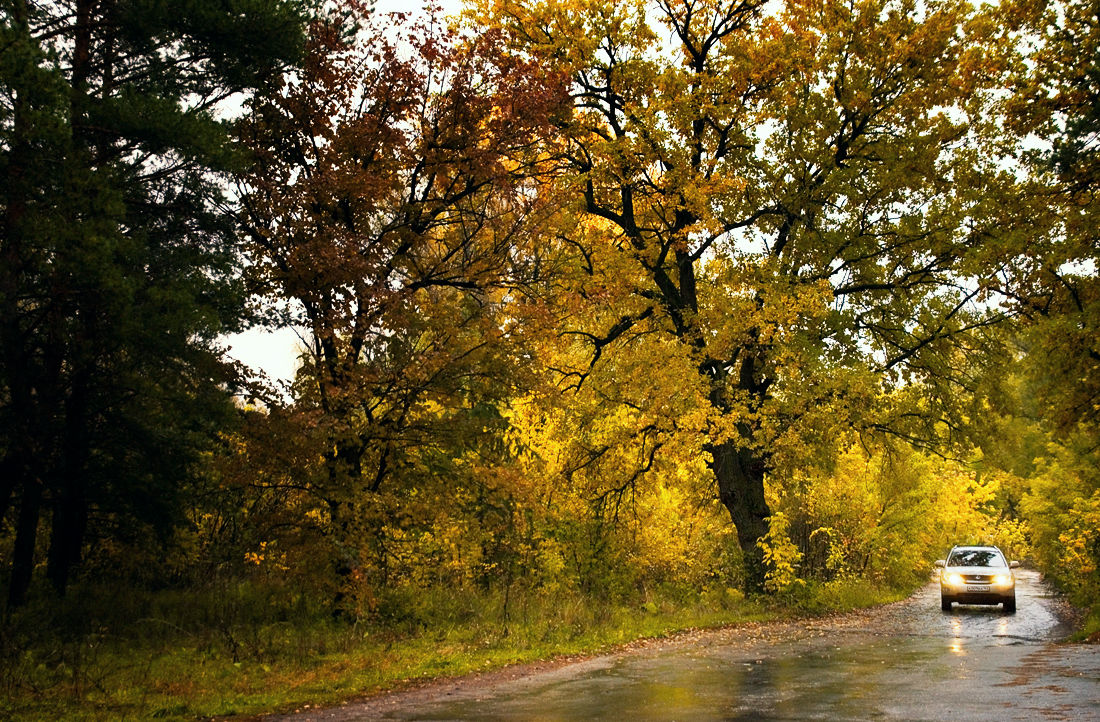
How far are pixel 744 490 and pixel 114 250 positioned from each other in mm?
15797

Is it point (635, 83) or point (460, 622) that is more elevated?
point (635, 83)

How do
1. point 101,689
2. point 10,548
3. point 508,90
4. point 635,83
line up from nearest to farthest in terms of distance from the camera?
1. point 101,689
2. point 508,90
3. point 10,548
4. point 635,83

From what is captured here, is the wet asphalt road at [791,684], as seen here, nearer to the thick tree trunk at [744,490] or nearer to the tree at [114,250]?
the thick tree trunk at [744,490]

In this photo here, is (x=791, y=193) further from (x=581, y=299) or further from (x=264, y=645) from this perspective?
(x=264, y=645)

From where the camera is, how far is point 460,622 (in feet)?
57.0

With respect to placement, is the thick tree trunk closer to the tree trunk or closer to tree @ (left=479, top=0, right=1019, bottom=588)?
tree @ (left=479, top=0, right=1019, bottom=588)

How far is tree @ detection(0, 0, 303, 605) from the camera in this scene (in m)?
12.2

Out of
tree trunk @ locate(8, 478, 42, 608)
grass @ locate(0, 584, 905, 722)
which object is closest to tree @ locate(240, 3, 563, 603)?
grass @ locate(0, 584, 905, 722)

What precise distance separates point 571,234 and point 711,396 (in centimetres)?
517

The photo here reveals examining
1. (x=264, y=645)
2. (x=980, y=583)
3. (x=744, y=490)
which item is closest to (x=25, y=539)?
(x=264, y=645)

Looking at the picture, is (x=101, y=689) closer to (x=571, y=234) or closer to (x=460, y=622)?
(x=460, y=622)

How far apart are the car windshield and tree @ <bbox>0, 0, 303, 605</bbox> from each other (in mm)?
20646

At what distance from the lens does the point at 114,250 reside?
41.2 feet

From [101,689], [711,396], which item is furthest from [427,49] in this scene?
[101,689]
